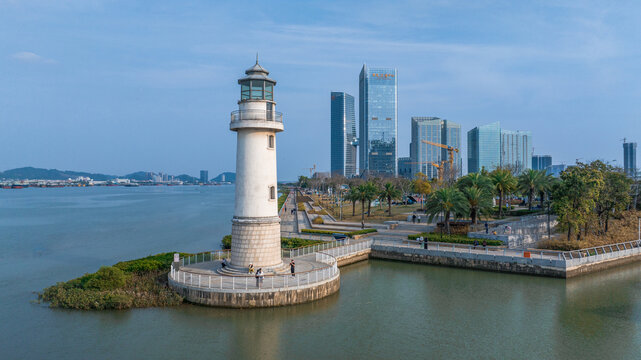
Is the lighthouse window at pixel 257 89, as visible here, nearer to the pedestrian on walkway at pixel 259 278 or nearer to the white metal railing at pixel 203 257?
the pedestrian on walkway at pixel 259 278

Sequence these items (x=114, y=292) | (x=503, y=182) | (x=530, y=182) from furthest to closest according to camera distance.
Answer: (x=530, y=182)
(x=503, y=182)
(x=114, y=292)

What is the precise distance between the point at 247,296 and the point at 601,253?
2815 cm

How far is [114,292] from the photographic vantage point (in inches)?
864

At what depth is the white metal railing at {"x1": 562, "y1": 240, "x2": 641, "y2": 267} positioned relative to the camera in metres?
29.8

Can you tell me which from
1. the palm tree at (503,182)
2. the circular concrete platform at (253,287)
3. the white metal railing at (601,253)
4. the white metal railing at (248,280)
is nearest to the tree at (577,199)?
the white metal railing at (601,253)

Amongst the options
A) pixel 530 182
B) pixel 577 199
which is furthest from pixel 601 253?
pixel 530 182

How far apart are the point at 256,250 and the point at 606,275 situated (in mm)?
25079

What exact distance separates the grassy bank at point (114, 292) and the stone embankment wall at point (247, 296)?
0.78m

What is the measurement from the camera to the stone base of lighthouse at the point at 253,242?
24.2 metres

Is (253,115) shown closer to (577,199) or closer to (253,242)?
(253,242)

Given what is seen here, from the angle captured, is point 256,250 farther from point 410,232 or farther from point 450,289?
point 410,232

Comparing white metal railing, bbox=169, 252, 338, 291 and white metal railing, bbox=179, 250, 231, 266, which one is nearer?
white metal railing, bbox=169, 252, 338, 291

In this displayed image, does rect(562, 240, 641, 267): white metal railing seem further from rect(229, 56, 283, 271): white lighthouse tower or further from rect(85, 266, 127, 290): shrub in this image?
rect(85, 266, 127, 290): shrub

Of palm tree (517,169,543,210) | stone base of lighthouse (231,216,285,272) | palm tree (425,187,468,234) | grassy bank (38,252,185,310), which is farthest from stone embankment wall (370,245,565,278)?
palm tree (517,169,543,210)
